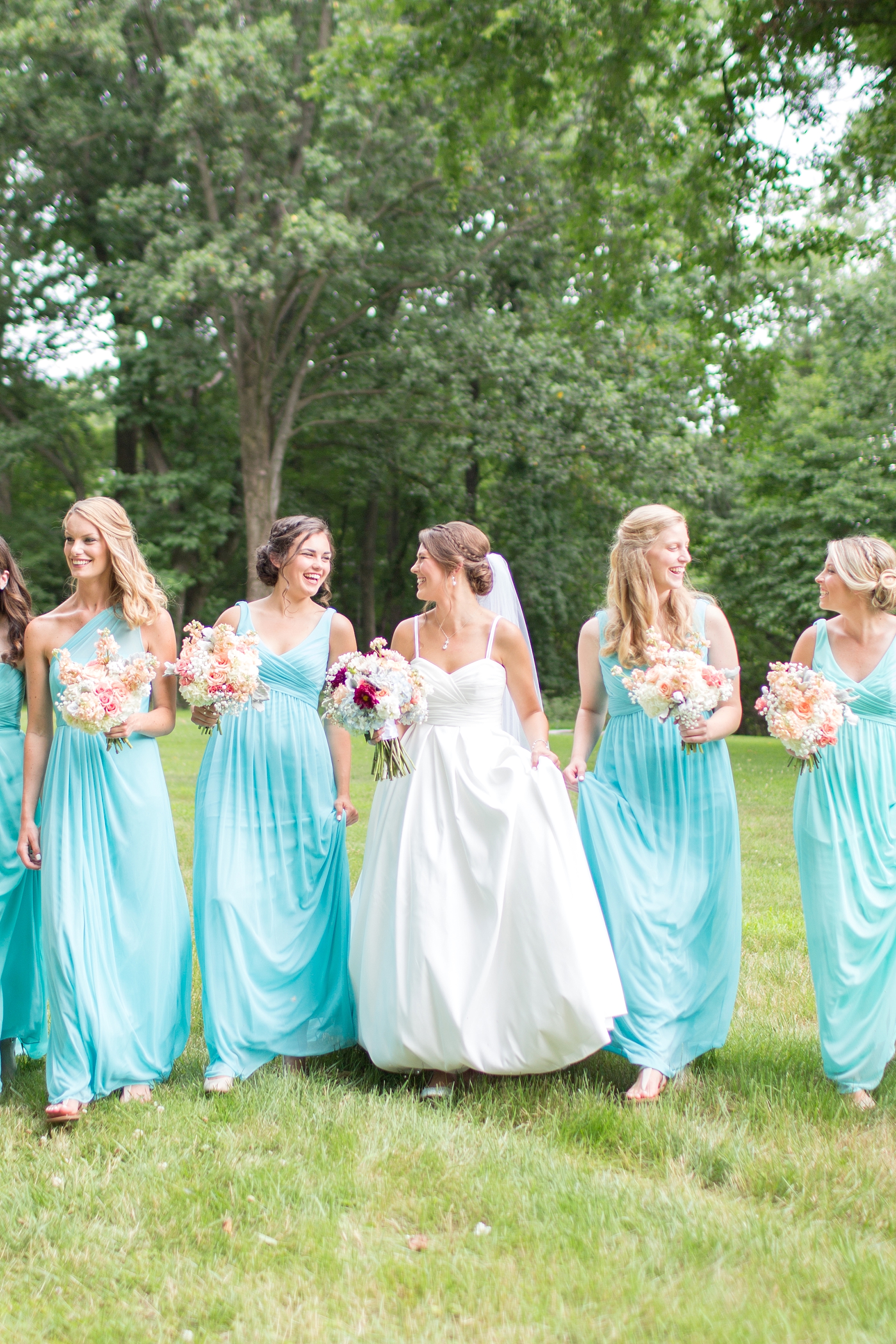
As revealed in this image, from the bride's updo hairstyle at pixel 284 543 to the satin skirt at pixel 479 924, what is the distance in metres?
1.16

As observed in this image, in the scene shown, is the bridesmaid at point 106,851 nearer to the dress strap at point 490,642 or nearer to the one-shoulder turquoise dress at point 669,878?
the dress strap at point 490,642

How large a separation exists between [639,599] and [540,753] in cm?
91

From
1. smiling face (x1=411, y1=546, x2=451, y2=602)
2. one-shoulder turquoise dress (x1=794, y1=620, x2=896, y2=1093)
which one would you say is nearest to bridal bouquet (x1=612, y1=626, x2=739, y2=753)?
one-shoulder turquoise dress (x1=794, y1=620, x2=896, y2=1093)

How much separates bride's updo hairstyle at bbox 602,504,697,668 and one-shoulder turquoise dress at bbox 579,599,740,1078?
4.3 inches

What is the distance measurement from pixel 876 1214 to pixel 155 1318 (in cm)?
243

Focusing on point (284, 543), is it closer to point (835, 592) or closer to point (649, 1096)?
point (835, 592)

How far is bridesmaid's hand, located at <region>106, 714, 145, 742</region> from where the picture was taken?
16.6 feet

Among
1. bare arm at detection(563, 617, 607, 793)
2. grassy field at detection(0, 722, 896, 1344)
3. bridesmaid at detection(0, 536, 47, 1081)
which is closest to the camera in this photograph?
grassy field at detection(0, 722, 896, 1344)

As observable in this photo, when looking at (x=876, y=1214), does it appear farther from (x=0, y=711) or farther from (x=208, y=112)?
(x=208, y=112)

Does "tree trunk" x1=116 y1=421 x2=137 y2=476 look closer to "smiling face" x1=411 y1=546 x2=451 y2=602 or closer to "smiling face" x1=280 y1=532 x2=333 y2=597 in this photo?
"smiling face" x1=280 y1=532 x2=333 y2=597

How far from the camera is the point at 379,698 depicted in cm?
495

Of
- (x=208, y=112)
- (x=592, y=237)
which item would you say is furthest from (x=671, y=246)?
(x=208, y=112)

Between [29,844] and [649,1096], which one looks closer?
[649,1096]

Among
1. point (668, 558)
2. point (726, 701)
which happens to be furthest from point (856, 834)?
point (668, 558)
